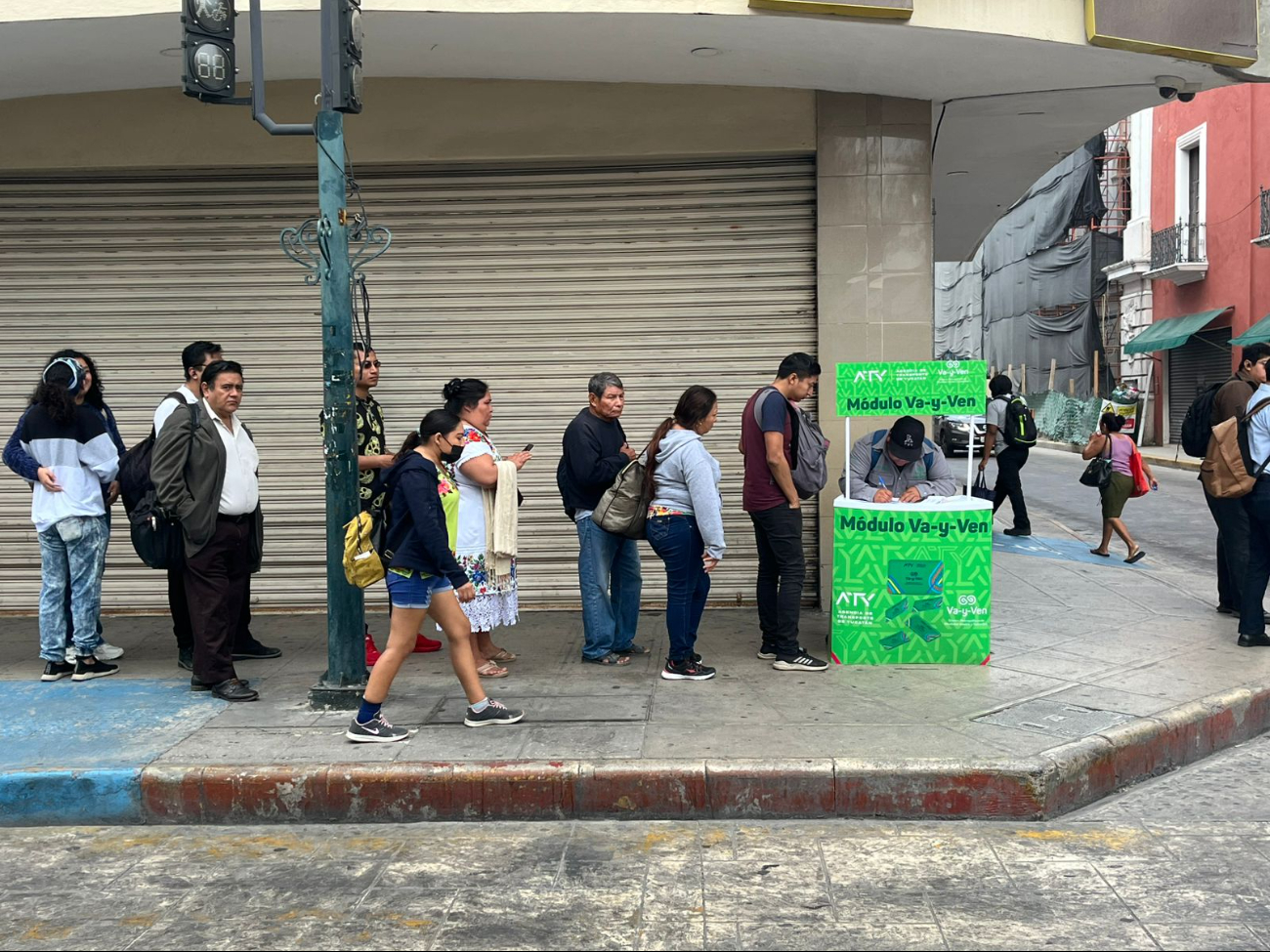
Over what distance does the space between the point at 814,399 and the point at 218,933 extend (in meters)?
5.62

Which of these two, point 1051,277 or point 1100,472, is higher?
point 1051,277

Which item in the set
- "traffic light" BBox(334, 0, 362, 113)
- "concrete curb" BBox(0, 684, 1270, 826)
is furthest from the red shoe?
"traffic light" BBox(334, 0, 362, 113)

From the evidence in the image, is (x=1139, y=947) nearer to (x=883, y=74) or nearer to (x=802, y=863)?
(x=802, y=863)

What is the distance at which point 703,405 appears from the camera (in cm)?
646

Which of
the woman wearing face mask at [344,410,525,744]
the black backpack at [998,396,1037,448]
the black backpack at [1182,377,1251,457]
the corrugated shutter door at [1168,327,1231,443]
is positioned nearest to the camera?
the woman wearing face mask at [344,410,525,744]

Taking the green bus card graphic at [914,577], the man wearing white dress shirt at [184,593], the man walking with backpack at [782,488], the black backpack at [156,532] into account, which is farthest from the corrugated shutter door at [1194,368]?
the black backpack at [156,532]

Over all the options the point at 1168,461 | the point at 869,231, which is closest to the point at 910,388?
the point at 869,231

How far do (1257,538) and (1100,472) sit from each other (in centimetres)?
399

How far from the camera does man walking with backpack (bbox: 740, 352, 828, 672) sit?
6605mm

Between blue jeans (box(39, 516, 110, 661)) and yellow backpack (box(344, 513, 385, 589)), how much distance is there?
2.07m

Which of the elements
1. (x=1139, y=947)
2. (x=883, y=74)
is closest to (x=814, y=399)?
(x=883, y=74)

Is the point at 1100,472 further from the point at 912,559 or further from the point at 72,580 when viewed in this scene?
the point at 72,580

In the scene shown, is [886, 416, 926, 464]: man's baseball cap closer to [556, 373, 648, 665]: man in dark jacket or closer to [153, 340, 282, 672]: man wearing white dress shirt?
[556, 373, 648, 665]: man in dark jacket

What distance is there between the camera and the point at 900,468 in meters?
7.07
